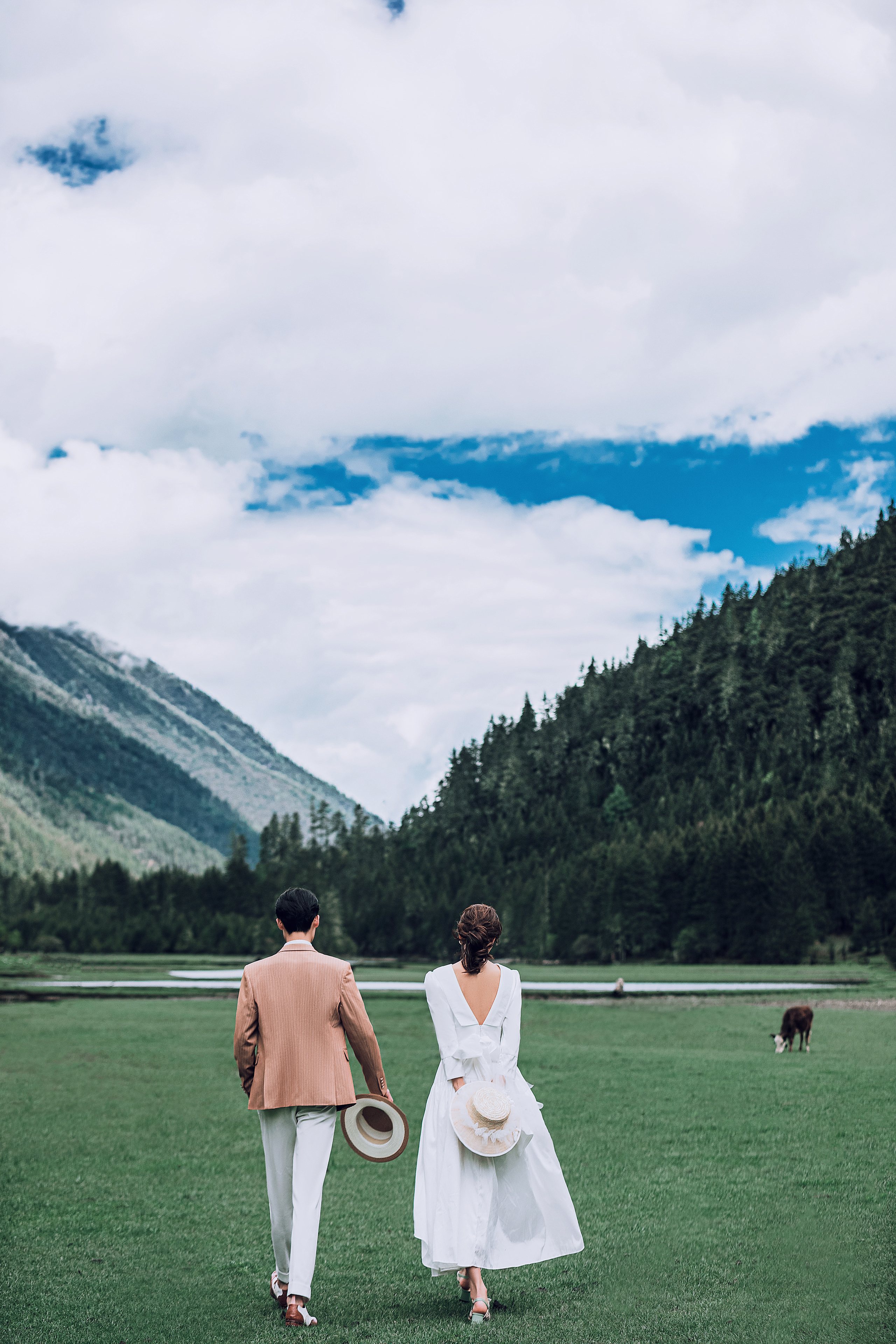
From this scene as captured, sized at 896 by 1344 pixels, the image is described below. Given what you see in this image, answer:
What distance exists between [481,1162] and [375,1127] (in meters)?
0.90

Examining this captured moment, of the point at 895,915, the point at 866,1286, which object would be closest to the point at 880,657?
the point at 895,915

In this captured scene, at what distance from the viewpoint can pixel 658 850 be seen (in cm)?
11269

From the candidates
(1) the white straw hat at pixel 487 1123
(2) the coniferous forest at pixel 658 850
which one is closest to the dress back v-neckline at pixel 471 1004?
(1) the white straw hat at pixel 487 1123

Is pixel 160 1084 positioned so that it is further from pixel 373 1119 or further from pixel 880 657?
pixel 880 657

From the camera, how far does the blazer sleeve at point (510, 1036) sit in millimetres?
8844

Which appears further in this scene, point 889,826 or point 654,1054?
point 889,826

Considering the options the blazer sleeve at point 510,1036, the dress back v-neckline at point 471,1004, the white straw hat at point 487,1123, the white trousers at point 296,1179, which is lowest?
the white trousers at point 296,1179

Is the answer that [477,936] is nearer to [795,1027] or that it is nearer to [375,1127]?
[375,1127]

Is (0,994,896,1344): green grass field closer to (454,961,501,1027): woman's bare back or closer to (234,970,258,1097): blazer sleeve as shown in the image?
(234,970,258,1097): blazer sleeve

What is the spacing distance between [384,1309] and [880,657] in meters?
177

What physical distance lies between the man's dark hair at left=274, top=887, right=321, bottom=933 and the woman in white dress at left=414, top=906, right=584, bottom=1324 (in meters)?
1.07

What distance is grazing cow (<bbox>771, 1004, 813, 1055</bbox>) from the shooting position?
28297mm

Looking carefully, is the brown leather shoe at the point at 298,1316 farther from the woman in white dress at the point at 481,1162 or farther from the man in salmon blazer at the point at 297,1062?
the woman in white dress at the point at 481,1162

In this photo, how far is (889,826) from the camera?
10188 cm
